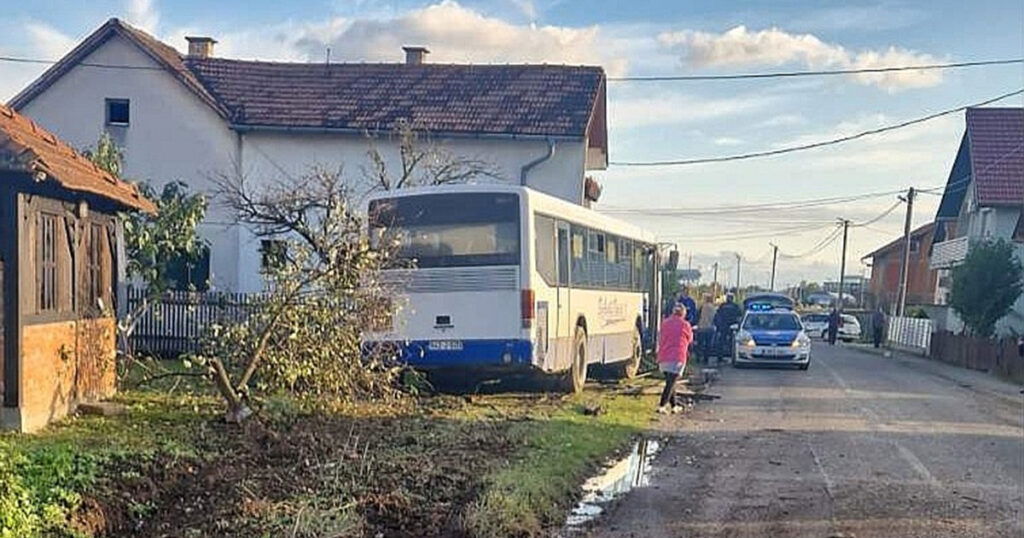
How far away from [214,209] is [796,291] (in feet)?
356

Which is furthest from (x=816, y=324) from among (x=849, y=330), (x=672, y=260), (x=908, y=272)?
(x=672, y=260)

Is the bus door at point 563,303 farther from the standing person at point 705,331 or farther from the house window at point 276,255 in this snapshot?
the standing person at point 705,331

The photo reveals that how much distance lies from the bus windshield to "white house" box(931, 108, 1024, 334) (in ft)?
98.0

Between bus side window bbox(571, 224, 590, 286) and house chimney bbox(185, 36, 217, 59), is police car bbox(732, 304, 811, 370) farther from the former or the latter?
house chimney bbox(185, 36, 217, 59)

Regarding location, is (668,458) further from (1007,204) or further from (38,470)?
(1007,204)

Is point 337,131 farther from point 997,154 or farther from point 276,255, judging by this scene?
point 997,154

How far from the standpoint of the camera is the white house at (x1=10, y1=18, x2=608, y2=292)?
99.3ft

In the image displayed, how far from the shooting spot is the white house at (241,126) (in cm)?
3027

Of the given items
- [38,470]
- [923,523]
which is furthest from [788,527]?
[38,470]

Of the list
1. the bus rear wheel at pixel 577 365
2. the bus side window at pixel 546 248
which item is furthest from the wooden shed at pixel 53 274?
the bus rear wheel at pixel 577 365

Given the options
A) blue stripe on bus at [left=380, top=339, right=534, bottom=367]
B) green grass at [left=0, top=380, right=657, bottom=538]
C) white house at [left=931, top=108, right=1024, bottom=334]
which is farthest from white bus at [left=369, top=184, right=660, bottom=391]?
white house at [left=931, top=108, right=1024, bottom=334]

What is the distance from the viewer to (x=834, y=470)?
11.4m

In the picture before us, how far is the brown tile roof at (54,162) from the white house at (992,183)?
1353 inches

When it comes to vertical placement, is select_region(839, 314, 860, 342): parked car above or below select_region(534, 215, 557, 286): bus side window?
below
